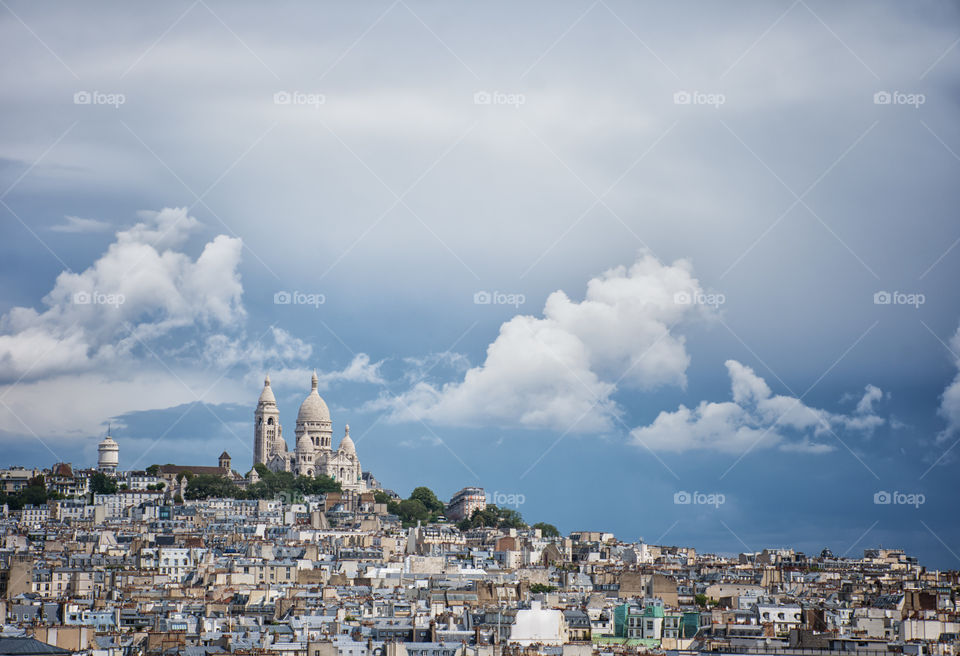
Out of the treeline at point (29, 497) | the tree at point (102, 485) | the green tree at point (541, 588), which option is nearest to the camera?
the green tree at point (541, 588)

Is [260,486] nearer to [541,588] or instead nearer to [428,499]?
[428,499]

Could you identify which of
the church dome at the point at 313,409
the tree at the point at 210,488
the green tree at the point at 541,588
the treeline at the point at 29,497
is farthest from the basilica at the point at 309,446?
the green tree at the point at 541,588

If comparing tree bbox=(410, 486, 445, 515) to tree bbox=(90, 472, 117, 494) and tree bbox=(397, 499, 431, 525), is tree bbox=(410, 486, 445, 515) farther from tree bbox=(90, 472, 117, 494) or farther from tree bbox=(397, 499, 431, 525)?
tree bbox=(90, 472, 117, 494)

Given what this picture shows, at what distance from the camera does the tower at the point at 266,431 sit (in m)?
194

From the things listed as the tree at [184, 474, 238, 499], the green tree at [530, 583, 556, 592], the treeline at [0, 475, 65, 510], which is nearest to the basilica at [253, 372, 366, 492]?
the tree at [184, 474, 238, 499]

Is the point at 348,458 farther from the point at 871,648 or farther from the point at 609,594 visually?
the point at 871,648

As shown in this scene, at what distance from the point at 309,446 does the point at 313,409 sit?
6403 mm

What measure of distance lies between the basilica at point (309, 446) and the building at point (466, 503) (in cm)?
1400

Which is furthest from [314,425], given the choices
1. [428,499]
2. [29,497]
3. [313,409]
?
[29,497]

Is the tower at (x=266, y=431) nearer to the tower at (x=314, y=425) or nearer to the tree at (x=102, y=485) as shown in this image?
the tower at (x=314, y=425)

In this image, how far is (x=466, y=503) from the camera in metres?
163

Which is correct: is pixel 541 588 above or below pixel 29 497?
below

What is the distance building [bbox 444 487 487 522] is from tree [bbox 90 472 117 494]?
89.7 feet

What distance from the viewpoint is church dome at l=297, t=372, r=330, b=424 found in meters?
192
